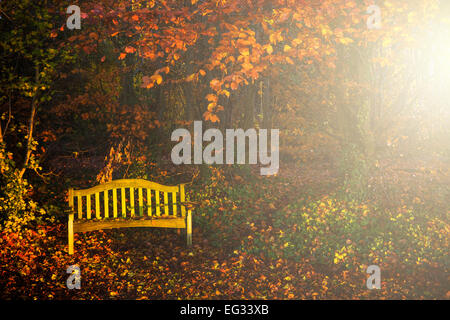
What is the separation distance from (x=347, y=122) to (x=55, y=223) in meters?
7.95

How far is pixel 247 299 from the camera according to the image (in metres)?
6.39

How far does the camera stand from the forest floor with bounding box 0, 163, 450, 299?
6578 millimetres

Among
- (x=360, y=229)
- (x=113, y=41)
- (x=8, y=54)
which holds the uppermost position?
(x=113, y=41)

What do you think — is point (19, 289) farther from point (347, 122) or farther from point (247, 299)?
point (347, 122)

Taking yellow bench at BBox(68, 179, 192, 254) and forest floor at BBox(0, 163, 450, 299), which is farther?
yellow bench at BBox(68, 179, 192, 254)

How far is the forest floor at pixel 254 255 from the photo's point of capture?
6578 millimetres

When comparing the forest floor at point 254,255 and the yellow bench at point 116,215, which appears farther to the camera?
the yellow bench at point 116,215

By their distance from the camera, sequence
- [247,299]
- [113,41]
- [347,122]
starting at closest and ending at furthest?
1. [247,299]
2. [347,122]
3. [113,41]

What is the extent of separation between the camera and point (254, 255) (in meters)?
7.87

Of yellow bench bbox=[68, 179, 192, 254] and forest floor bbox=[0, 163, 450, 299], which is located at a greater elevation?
yellow bench bbox=[68, 179, 192, 254]

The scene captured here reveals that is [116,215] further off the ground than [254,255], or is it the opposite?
[116,215]

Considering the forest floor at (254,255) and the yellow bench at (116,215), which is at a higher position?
the yellow bench at (116,215)
